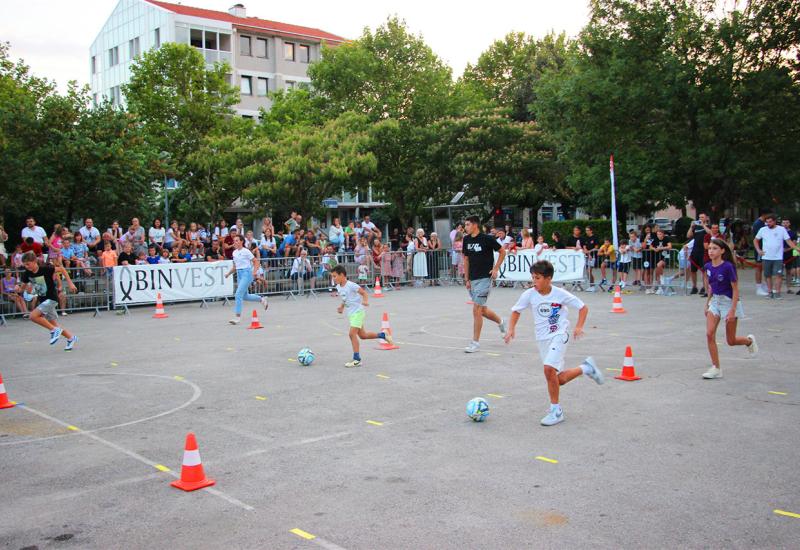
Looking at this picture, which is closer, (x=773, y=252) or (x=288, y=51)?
(x=773, y=252)

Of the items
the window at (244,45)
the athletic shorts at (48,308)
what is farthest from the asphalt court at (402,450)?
the window at (244,45)

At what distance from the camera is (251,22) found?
63188 millimetres

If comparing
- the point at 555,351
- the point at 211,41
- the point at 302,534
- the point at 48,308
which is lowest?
the point at 302,534

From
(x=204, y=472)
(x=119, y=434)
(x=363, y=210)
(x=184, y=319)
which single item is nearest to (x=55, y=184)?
(x=184, y=319)

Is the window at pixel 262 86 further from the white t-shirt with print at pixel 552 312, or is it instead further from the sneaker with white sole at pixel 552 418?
the sneaker with white sole at pixel 552 418

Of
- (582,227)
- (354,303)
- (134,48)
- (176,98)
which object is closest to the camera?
(354,303)

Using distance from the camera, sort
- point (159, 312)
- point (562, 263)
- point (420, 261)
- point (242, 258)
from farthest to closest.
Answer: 1. point (420, 261)
2. point (562, 263)
3. point (159, 312)
4. point (242, 258)

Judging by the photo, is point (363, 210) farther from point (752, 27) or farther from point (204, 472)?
point (204, 472)

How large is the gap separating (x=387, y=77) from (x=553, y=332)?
4022cm

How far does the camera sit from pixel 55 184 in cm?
2728

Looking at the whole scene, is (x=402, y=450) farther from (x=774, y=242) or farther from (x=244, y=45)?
(x=244, y=45)

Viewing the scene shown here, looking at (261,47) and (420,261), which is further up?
(261,47)

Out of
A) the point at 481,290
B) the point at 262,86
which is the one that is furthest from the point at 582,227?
the point at 262,86

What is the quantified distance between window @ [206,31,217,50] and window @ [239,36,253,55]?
2.66 meters
